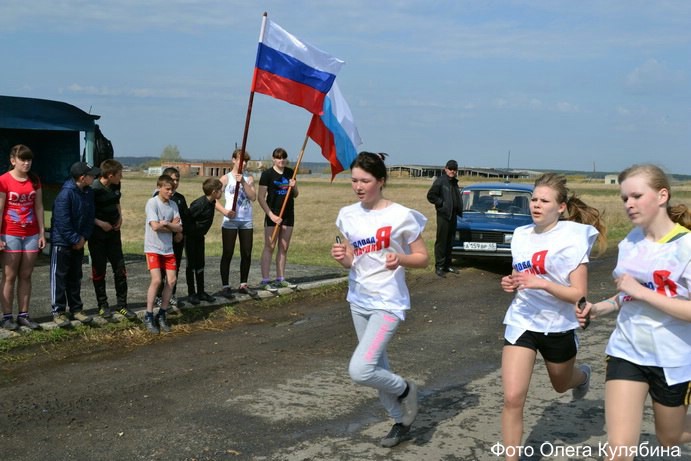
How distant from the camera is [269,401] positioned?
6195mm

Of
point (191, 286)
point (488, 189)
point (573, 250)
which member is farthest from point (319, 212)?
point (573, 250)

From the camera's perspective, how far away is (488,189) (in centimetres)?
1648

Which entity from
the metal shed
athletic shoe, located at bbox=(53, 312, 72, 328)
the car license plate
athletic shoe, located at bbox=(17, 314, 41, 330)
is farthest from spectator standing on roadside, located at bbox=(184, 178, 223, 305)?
the car license plate

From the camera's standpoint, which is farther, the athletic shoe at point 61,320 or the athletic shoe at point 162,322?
the athletic shoe at point 162,322

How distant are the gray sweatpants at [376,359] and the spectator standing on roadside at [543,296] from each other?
842mm

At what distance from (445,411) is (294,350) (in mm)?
2455

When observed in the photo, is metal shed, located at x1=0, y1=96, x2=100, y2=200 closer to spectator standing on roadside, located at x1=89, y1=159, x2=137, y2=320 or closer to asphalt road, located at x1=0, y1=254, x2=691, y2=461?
spectator standing on roadside, located at x1=89, y1=159, x2=137, y2=320

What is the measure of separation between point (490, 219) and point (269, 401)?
33.4ft

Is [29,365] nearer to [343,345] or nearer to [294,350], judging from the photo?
[294,350]

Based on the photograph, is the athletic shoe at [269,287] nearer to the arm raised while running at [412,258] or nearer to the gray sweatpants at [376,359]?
the gray sweatpants at [376,359]

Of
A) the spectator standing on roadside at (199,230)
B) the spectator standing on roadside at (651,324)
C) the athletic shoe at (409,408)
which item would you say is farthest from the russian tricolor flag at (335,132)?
the spectator standing on roadside at (651,324)

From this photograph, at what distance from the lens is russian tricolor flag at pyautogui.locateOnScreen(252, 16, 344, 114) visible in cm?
1028

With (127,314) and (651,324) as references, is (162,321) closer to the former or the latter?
(127,314)

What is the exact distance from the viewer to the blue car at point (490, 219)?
48.8ft
